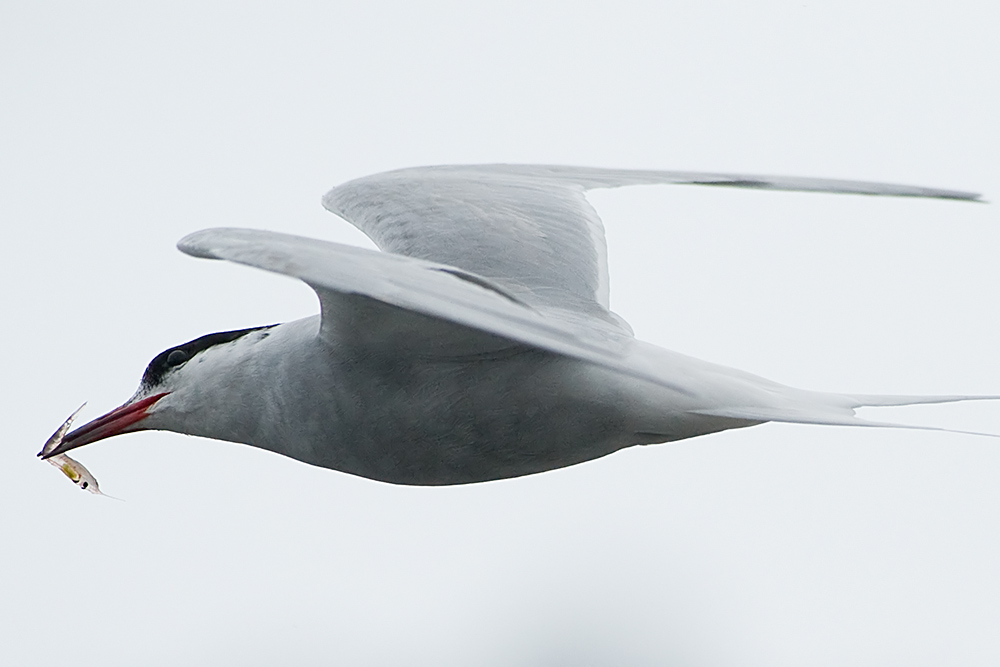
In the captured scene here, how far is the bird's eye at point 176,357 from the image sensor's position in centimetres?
306

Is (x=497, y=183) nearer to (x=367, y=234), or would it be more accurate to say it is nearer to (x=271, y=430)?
(x=367, y=234)

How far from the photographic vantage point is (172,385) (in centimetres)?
304

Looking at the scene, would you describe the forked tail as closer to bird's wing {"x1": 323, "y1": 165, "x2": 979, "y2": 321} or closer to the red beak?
bird's wing {"x1": 323, "y1": 165, "x2": 979, "y2": 321}

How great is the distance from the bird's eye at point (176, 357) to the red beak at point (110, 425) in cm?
7

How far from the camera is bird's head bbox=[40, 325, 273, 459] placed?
297 cm

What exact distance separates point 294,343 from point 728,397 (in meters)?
0.86

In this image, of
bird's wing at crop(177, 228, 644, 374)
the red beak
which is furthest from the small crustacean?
bird's wing at crop(177, 228, 644, 374)

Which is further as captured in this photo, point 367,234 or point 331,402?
point 367,234

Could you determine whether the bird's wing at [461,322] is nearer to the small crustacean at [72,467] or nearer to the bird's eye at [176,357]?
the bird's eye at [176,357]

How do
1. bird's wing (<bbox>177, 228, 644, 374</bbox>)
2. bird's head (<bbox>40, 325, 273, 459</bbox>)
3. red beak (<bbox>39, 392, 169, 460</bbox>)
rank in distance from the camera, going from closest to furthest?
bird's wing (<bbox>177, 228, 644, 374</bbox>) < bird's head (<bbox>40, 325, 273, 459</bbox>) < red beak (<bbox>39, 392, 169, 460</bbox>)

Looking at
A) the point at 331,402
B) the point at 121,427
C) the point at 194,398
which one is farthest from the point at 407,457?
the point at 121,427

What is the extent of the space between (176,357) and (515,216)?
798mm

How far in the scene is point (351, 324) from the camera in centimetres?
265

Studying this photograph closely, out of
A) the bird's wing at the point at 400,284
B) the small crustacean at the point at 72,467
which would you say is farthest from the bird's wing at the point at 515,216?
the small crustacean at the point at 72,467
